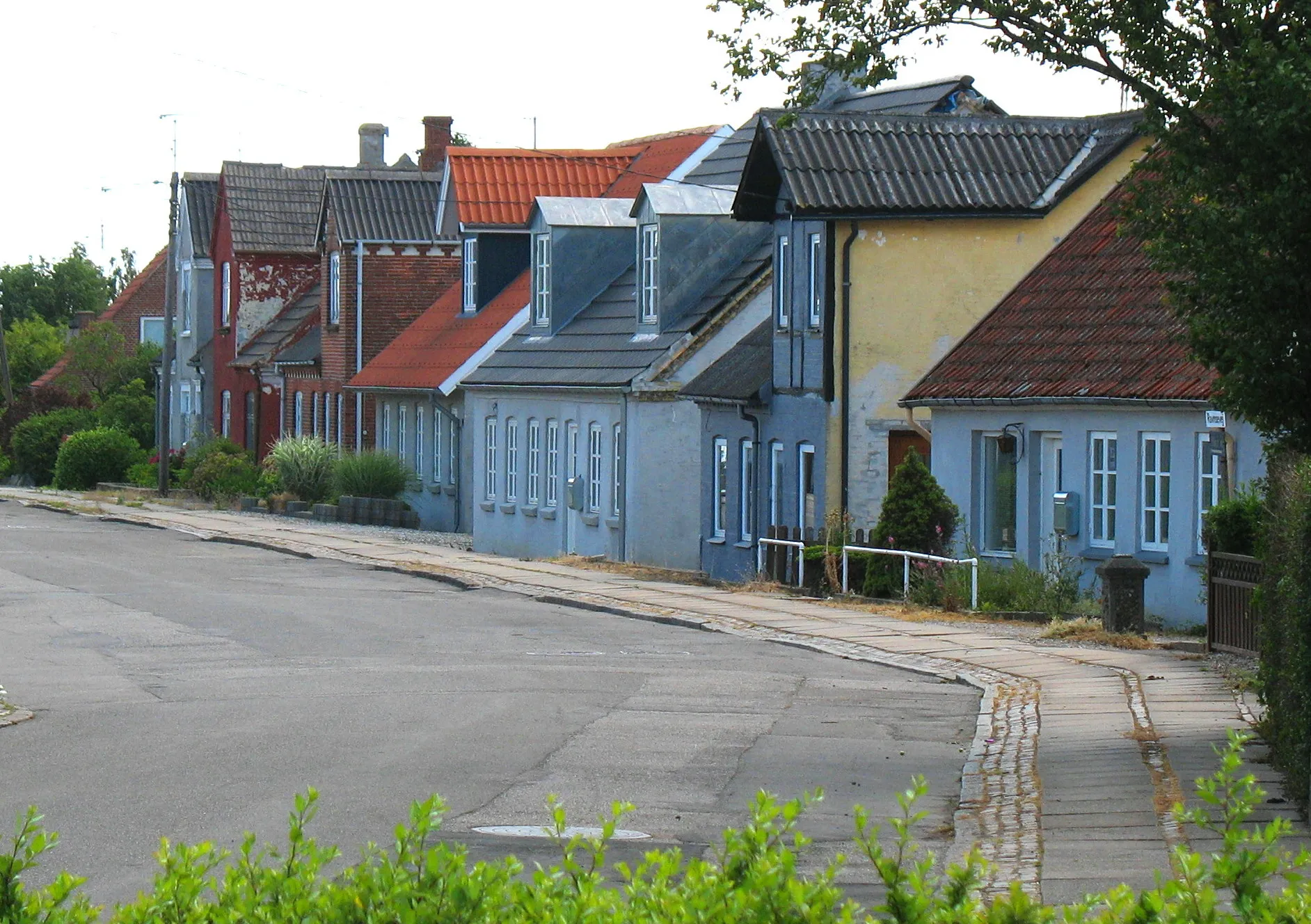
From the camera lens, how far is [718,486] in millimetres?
30766

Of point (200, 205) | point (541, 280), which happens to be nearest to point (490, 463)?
point (541, 280)

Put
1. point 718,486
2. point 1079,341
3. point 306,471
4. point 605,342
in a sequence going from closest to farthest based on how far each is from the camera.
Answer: point 1079,341 < point 718,486 < point 605,342 < point 306,471

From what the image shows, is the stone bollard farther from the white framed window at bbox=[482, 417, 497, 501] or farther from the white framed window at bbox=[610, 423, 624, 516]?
the white framed window at bbox=[482, 417, 497, 501]

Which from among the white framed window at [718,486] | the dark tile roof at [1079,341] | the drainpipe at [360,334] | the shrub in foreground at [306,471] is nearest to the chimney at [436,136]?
the drainpipe at [360,334]

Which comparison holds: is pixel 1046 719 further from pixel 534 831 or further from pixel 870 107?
pixel 870 107

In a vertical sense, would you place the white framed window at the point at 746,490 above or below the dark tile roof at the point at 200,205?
below

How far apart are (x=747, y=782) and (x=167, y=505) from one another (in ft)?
133

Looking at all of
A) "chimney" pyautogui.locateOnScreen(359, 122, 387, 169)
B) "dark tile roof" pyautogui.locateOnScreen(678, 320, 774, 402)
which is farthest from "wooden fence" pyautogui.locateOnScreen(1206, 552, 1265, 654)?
"chimney" pyautogui.locateOnScreen(359, 122, 387, 169)

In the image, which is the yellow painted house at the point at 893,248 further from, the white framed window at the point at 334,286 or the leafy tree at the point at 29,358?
the leafy tree at the point at 29,358

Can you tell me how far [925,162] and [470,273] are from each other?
17209mm

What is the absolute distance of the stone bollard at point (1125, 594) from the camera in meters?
19.2

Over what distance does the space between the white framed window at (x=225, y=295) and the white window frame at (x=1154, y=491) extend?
40330mm

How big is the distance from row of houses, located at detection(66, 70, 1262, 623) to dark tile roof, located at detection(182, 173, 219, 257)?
47.9 ft

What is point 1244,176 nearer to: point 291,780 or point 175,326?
point 291,780
